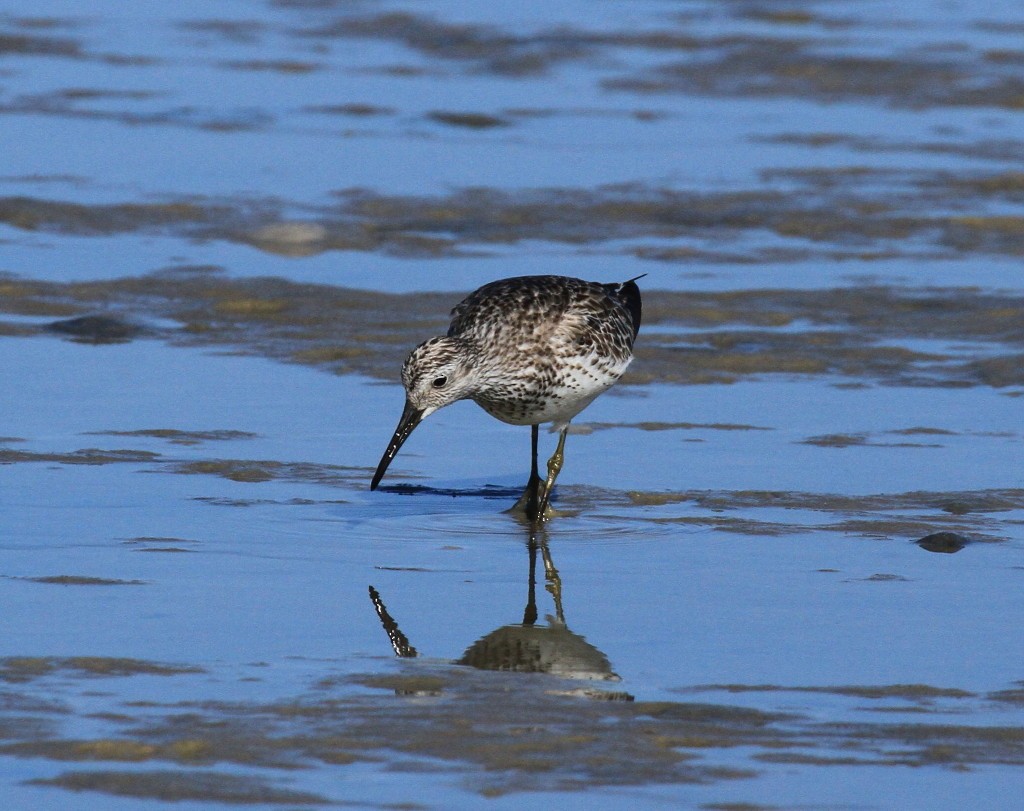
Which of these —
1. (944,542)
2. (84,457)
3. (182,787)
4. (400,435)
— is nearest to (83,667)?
(182,787)

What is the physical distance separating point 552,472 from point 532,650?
A: 88.2 inches

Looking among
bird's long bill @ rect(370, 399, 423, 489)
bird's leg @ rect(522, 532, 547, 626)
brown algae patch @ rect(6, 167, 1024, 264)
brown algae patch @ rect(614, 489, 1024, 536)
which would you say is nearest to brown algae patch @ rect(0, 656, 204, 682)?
bird's leg @ rect(522, 532, 547, 626)

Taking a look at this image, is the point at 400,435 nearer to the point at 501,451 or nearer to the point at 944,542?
the point at 501,451

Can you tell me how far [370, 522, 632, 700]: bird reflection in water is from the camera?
6.64 meters

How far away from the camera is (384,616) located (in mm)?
7176

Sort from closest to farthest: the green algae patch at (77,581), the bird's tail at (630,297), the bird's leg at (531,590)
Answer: the bird's leg at (531,590), the green algae patch at (77,581), the bird's tail at (630,297)

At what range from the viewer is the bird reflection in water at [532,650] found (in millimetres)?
6645

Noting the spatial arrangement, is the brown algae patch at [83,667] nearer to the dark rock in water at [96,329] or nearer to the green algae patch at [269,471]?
the green algae patch at [269,471]

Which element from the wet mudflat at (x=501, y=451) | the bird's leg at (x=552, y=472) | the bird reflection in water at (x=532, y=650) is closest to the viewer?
the wet mudflat at (x=501, y=451)

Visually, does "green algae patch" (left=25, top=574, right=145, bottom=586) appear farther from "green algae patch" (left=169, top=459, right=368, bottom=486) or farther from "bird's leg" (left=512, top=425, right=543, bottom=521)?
"bird's leg" (left=512, top=425, right=543, bottom=521)

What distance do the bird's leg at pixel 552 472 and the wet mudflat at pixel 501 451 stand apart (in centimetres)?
16

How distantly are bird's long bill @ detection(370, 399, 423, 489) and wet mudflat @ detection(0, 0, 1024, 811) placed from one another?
258mm

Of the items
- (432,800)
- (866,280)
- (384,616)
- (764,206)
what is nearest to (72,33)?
(764,206)

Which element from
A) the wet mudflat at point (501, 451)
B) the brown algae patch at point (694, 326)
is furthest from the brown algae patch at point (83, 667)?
the brown algae patch at point (694, 326)
